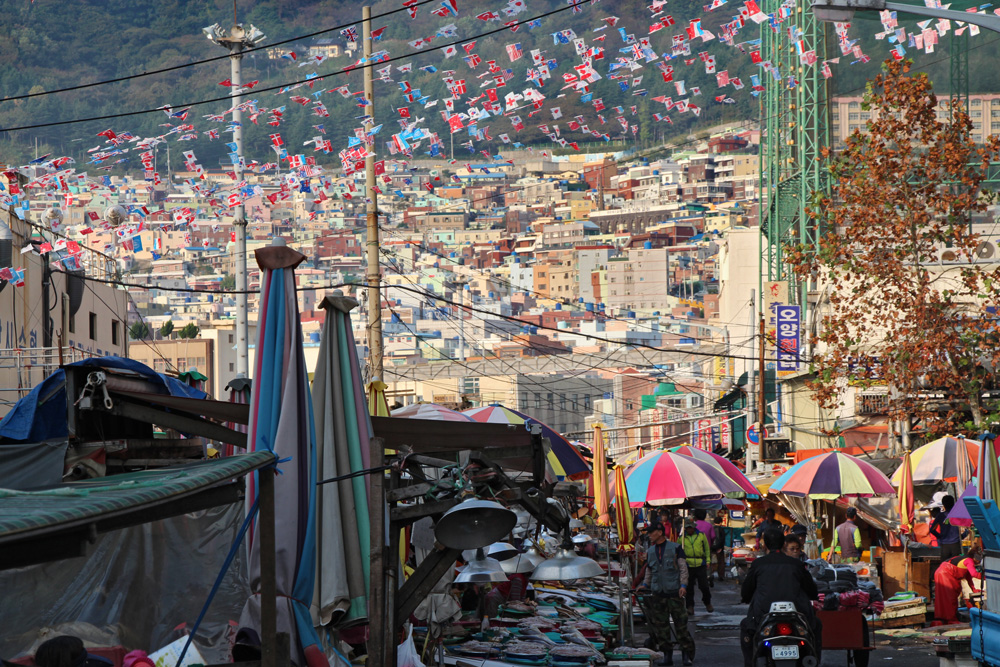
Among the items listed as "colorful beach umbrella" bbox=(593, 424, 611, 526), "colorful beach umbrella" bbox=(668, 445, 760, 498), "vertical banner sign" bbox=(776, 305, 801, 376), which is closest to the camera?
"colorful beach umbrella" bbox=(668, 445, 760, 498)

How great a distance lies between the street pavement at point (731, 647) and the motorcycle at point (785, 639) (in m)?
2.65

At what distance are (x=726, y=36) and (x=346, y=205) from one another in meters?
170

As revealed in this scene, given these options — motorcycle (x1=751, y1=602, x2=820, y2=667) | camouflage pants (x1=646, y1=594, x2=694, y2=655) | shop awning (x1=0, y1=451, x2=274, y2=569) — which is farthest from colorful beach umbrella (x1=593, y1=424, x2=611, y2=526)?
shop awning (x1=0, y1=451, x2=274, y2=569)

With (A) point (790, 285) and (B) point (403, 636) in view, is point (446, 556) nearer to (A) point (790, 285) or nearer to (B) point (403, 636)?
(B) point (403, 636)

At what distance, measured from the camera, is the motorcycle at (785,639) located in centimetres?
914

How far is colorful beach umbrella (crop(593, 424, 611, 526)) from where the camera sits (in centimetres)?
1786

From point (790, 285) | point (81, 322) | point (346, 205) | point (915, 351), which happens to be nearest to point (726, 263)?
point (790, 285)

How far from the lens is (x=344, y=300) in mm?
7227

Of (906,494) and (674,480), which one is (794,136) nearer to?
(906,494)

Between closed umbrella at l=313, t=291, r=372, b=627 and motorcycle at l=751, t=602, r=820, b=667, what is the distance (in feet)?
12.3

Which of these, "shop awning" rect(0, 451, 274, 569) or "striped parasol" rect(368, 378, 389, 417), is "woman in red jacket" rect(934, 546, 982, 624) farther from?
"shop awning" rect(0, 451, 274, 569)

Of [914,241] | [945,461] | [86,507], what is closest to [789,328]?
[914,241]

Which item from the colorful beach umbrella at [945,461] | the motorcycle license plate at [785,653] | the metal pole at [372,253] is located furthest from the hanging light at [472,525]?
the metal pole at [372,253]

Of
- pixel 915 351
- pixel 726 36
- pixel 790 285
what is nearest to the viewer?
pixel 915 351
